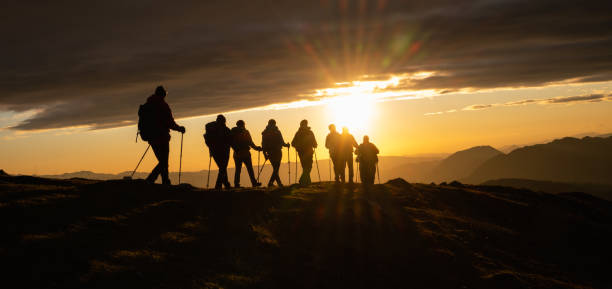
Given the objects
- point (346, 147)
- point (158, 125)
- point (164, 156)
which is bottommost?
point (164, 156)

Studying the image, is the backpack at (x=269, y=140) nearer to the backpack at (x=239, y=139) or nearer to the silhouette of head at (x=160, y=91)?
the backpack at (x=239, y=139)

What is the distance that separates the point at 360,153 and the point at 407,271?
44.1 ft

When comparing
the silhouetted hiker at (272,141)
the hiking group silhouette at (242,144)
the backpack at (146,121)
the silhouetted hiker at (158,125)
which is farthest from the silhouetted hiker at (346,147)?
the backpack at (146,121)

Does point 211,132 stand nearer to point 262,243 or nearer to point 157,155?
point 157,155

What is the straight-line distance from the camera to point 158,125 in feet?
46.6

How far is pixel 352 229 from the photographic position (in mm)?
13055

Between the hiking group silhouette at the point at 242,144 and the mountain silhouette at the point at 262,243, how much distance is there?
156cm

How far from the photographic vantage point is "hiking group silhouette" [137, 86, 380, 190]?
14.2 metres

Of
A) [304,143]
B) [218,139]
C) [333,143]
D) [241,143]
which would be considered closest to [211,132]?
[218,139]

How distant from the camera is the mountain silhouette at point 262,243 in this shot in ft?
26.7

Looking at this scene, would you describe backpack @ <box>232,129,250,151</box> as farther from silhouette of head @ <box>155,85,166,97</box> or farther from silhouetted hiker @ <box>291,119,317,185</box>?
silhouette of head @ <box>155,85,166,97</box>

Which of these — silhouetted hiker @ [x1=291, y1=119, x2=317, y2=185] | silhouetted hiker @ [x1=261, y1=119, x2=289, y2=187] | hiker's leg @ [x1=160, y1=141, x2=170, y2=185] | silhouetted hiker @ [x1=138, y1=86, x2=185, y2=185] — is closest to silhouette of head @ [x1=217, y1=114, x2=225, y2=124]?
silhouetted hiker @ [x1=261, y1=119, x2=289, y2=187]

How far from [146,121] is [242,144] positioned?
5.85m

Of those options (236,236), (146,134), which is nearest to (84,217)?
(236,236)
